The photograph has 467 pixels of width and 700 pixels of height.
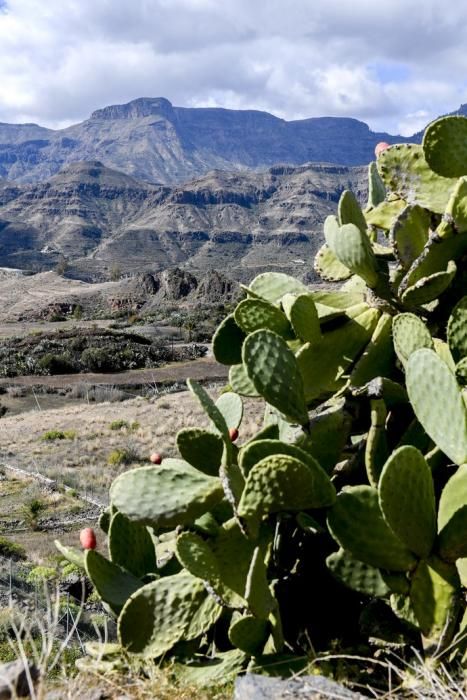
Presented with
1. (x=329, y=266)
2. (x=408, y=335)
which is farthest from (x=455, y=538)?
(x=329, y=266)

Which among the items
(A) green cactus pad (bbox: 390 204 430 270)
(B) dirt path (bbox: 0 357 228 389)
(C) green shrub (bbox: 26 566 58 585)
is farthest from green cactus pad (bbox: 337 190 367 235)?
(B) dirt path (bbox: 0 357 228 389)

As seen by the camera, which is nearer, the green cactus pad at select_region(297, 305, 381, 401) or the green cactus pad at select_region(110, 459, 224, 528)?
the green cactus pad at select_region(110, 459, 224, 528)

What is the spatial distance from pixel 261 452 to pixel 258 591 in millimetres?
358

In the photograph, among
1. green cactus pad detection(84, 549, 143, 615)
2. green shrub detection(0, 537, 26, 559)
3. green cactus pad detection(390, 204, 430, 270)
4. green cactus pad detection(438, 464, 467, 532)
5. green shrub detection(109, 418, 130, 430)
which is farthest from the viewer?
green shrub detection(109, 418, 130, 430)

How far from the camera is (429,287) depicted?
206 centimetres

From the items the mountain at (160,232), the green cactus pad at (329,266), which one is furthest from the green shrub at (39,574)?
the mountain at (160,232)

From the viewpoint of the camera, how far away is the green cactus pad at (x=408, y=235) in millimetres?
2215

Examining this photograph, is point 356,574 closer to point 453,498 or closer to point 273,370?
point 453,498

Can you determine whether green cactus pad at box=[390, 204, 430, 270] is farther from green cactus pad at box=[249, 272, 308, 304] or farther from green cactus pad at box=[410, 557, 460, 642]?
green cactus pad at box=[410, 557, 460, 642]

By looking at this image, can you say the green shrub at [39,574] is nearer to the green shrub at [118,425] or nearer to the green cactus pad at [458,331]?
the green cactus pad at [458,331]

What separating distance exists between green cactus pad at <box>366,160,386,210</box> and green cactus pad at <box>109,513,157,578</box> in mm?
1551

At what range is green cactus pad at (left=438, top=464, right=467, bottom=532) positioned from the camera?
1799 mm

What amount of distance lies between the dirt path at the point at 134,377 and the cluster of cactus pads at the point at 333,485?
88.8 ft

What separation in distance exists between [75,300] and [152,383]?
35730 millimetres
